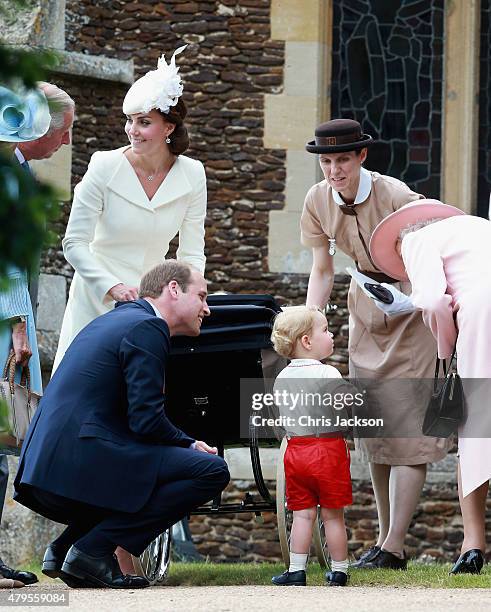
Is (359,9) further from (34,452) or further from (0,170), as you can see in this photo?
(0,170)

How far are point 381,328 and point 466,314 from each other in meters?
0.84

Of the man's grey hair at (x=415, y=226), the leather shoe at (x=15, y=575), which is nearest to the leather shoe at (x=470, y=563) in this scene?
the man's grey hair at (x=415, y=226)

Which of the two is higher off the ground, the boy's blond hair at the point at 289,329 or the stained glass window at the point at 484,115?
the stained glass window at the point at 484,115

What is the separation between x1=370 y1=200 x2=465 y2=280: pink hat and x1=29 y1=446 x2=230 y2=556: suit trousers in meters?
1.34

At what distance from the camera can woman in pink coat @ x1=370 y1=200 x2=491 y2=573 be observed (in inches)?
217

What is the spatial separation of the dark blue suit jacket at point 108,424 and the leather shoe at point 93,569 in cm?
20

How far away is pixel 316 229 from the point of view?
638 cm

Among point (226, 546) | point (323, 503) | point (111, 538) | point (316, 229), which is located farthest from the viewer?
point (226, 546)

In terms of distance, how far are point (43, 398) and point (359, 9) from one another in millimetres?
5729

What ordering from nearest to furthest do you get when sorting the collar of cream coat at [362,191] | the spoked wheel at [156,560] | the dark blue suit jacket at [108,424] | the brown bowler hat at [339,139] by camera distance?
the dark blue suit jacket at [108,424], the spoked wheel at [156,560], the brown bowler hat at [339,139], the collar of cream coat at [362,191]

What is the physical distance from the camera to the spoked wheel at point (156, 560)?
5660 mm

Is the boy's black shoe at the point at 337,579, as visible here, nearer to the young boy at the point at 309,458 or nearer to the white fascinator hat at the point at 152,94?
the young boy at the point at 309,458

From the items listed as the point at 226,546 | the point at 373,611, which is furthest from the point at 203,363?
the point at 226,546

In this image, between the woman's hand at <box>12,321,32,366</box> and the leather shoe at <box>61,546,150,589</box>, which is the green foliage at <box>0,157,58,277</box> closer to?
the leather shoe at <box>61,546,150,589</box>
